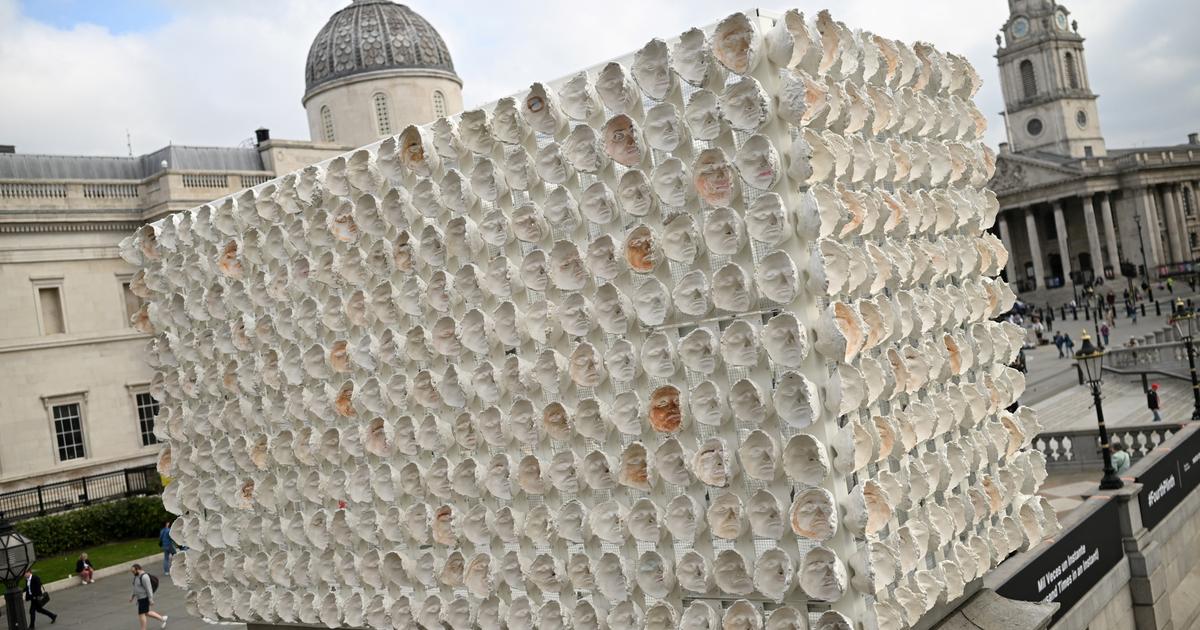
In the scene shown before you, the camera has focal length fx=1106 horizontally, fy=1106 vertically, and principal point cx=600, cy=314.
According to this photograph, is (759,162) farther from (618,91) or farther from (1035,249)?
(1035,249)

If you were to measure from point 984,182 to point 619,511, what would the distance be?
16.3 feet

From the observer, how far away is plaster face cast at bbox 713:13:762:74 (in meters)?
7.73

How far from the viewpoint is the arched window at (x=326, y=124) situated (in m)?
50.5

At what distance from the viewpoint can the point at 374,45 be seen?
4969 cm

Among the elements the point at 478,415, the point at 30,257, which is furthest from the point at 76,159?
the point at 478,415

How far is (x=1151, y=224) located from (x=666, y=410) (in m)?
107

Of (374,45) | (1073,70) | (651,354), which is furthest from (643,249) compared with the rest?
(1073,70)

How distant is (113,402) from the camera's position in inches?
1639

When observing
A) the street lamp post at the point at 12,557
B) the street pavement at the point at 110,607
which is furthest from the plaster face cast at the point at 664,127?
the street pavement at the point at 110,607

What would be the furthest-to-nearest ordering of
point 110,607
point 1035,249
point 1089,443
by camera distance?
point 1035,249, point 1089,443, point 110,607

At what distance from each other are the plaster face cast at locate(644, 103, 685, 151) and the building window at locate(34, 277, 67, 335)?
37352 mm

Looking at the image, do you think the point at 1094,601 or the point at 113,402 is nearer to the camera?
the point at 1094,601

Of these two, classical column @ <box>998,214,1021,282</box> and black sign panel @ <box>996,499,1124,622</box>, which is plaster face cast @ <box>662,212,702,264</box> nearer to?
black sign panel @ <box>996,499,1124,622</box>

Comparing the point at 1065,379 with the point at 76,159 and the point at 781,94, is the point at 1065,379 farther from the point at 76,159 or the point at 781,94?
the point at 76,159
